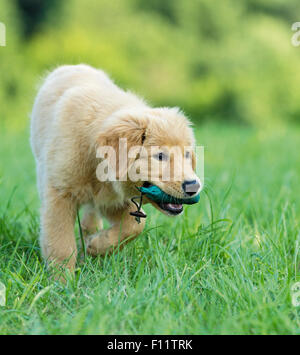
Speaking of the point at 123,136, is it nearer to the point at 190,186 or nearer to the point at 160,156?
the point at 160,156

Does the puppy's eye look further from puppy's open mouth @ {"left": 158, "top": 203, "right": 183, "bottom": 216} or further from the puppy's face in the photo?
puppy's open mouth @ {"left": 158, "top": 203, "right": 183, "bottom": 216}

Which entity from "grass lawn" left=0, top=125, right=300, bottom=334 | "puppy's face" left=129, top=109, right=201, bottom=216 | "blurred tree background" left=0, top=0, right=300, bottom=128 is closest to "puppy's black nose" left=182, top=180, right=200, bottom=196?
"puppy's face" left=129, top=109, right=201, bottom=216

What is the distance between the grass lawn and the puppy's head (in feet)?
1.31

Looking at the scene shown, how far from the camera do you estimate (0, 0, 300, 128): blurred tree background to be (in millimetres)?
11383

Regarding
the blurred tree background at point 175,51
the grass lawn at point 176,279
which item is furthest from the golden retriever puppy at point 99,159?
the blurred tree background at point 175,51

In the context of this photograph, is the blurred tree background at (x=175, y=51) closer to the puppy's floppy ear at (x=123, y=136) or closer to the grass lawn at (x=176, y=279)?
the grass lawn at (x=176, y=279)

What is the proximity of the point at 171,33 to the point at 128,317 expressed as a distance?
12267mm

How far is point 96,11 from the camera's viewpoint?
1375 centimetres

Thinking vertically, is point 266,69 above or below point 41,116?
above

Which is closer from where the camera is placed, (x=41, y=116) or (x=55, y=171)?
(x=55, y=171)
